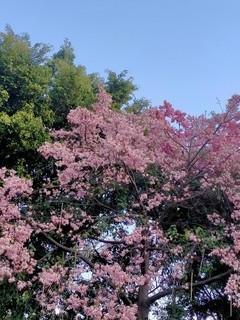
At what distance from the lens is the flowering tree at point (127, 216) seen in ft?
17.2

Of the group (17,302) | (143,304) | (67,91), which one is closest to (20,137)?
(67,91)

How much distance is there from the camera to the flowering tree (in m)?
5.24

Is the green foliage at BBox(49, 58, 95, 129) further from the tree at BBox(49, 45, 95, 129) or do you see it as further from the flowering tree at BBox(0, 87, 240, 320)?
the flowering tree at BBox(0, 87, 240, 320)

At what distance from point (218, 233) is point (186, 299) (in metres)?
1.58

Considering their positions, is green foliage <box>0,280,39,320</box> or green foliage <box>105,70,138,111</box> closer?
green foliage <box>0,280,39,320</box>

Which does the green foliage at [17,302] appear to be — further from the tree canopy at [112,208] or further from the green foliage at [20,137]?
the green foliage at [20,137]

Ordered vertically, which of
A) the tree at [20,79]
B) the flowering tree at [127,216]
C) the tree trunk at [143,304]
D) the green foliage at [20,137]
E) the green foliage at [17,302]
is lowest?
the tree trunk at [143,304]

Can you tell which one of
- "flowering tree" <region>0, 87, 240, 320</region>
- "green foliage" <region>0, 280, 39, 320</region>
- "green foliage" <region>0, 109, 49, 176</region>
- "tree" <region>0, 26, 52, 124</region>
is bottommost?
"green foliage" <region>0, 280, 39, 320</region>

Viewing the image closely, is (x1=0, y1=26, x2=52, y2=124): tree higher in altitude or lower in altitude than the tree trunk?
higher

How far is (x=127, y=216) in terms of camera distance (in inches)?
225

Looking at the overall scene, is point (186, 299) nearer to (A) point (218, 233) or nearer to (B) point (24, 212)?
(A) point (218, 233)

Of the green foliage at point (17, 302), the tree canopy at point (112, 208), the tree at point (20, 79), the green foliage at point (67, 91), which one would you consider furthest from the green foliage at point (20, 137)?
the green foliage at point (17, 302)

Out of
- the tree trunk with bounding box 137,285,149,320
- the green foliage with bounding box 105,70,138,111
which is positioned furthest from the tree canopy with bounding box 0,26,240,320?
the green foliage with bounding box 105,70,138,111

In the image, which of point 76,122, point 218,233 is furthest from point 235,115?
point 76,122
